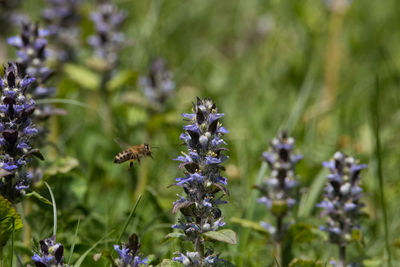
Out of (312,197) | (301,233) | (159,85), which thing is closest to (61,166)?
(301,233)

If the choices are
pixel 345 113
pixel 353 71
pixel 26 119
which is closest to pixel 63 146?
pixel 26 119

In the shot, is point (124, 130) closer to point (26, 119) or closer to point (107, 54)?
point (107, 54)

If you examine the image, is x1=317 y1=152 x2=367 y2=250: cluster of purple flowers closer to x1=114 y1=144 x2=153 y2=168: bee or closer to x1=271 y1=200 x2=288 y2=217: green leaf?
x1=271 y1=200 x2=288 y2=217: green leaf


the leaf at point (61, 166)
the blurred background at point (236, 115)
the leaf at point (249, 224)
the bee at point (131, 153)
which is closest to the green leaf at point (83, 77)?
the blurred background at point (236, 115)

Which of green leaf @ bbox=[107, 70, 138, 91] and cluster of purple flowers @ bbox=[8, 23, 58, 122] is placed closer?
cluster of purple flowers @ bbox=[8, 23, 58, 122]

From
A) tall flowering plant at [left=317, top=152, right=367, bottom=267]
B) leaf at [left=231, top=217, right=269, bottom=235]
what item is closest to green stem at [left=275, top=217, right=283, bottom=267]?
leaf at [left=231, top=217, right=269, bottom=235]

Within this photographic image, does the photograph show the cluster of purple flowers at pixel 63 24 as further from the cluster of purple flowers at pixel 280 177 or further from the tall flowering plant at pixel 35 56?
the cluster of purple flowers at pixel 280 177
